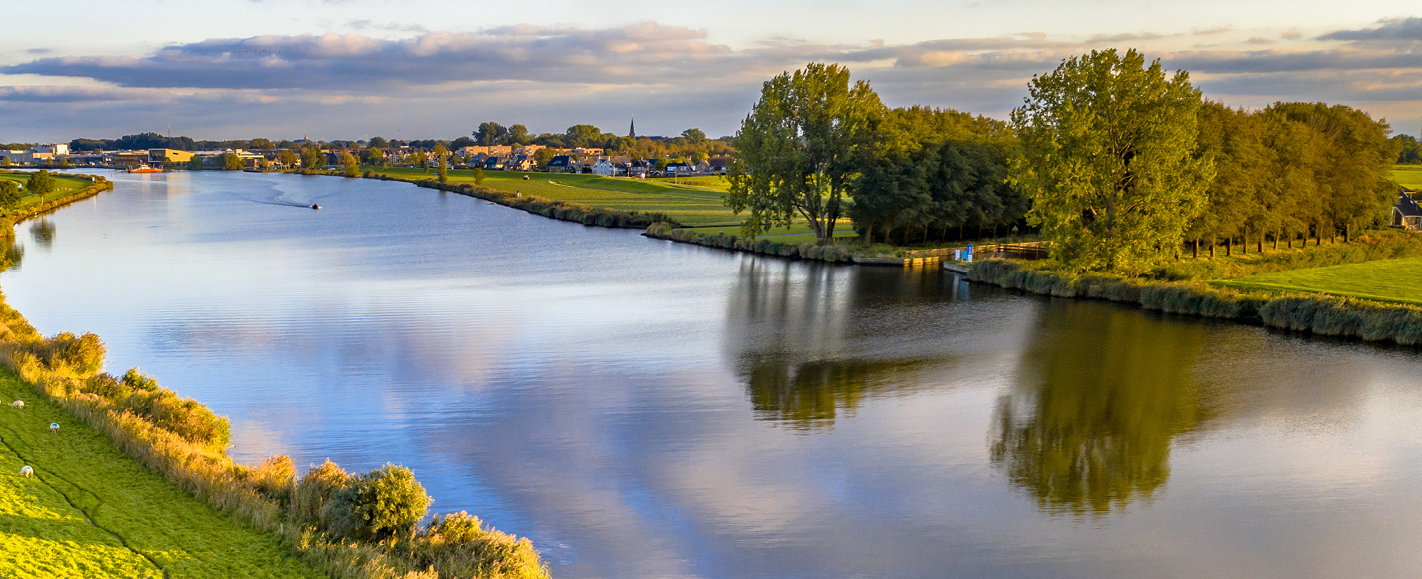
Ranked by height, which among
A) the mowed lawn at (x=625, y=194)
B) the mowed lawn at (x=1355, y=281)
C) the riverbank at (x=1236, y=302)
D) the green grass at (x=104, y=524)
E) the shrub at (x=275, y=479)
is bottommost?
the shrub at (x=275, y=479)

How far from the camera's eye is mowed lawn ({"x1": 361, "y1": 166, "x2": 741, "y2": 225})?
3031 inches

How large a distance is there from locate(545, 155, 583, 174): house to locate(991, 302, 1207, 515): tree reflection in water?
145572 millimetres

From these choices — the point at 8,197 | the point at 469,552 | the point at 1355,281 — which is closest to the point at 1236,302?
the point at 1355,281

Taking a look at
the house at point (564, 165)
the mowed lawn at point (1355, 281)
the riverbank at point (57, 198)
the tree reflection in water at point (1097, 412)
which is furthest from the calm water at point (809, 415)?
the house at point (564, 165)

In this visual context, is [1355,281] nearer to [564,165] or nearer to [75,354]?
[75,354]

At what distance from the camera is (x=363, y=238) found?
202 feet

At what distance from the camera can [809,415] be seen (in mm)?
20516

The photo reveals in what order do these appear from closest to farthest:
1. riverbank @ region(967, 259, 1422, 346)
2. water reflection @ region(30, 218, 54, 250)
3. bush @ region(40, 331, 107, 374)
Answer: bush @ region(40, 331, 107, 374) → riverbank @ region(967, 259, 1422, 346) → water reflection @ region(30, 218, 54, 250)

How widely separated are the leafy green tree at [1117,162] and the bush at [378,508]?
109ft

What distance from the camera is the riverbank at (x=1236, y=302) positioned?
29.6 meters

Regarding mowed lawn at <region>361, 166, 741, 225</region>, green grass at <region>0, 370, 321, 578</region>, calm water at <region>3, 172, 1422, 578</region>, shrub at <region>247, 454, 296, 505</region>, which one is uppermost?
mowed lawn at <region>361, 166, 741, 225</region>

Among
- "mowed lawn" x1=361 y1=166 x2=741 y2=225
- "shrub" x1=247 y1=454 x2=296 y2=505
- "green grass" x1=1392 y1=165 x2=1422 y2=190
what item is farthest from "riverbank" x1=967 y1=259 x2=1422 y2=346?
"green grass" x1=1392 y1=165 x2=1422 y2=190

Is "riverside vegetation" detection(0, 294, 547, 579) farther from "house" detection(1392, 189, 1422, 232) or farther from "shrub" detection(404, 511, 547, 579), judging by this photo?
"house" detection(1392, 189, 1422, 232)

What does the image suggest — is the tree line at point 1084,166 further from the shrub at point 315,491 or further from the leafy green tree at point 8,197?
the leafy green tree at point 8,197
